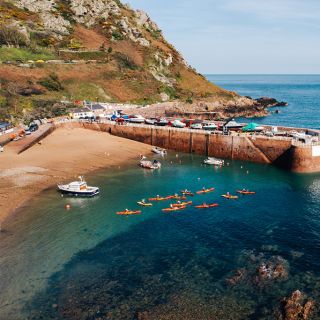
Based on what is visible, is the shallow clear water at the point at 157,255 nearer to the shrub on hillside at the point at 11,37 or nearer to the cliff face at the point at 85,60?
the cliff face at the point at 85,60

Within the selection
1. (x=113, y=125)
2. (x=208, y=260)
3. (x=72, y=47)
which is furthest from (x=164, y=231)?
(x=72, y=47)

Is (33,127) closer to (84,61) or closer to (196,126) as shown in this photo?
(196,126)

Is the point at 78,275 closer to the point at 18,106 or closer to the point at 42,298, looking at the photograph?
the point at 42,298

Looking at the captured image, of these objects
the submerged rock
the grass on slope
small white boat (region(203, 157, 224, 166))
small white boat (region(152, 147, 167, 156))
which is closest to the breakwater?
small white boat (region(152, 147, 167, 156))

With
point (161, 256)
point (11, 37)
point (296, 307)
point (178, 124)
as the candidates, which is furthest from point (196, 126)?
point (11, 37)

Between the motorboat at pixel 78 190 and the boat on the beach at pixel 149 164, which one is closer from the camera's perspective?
the motorboat at pixel 78 190

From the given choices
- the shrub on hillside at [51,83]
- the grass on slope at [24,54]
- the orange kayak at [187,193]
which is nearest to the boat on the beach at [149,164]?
the orange kayak at [187,193]

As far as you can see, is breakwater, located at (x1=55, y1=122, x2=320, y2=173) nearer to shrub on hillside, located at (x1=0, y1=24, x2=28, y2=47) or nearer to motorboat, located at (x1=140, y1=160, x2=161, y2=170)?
motorboat, located at (x1=140, y1=160, x2=161, y2=170)
